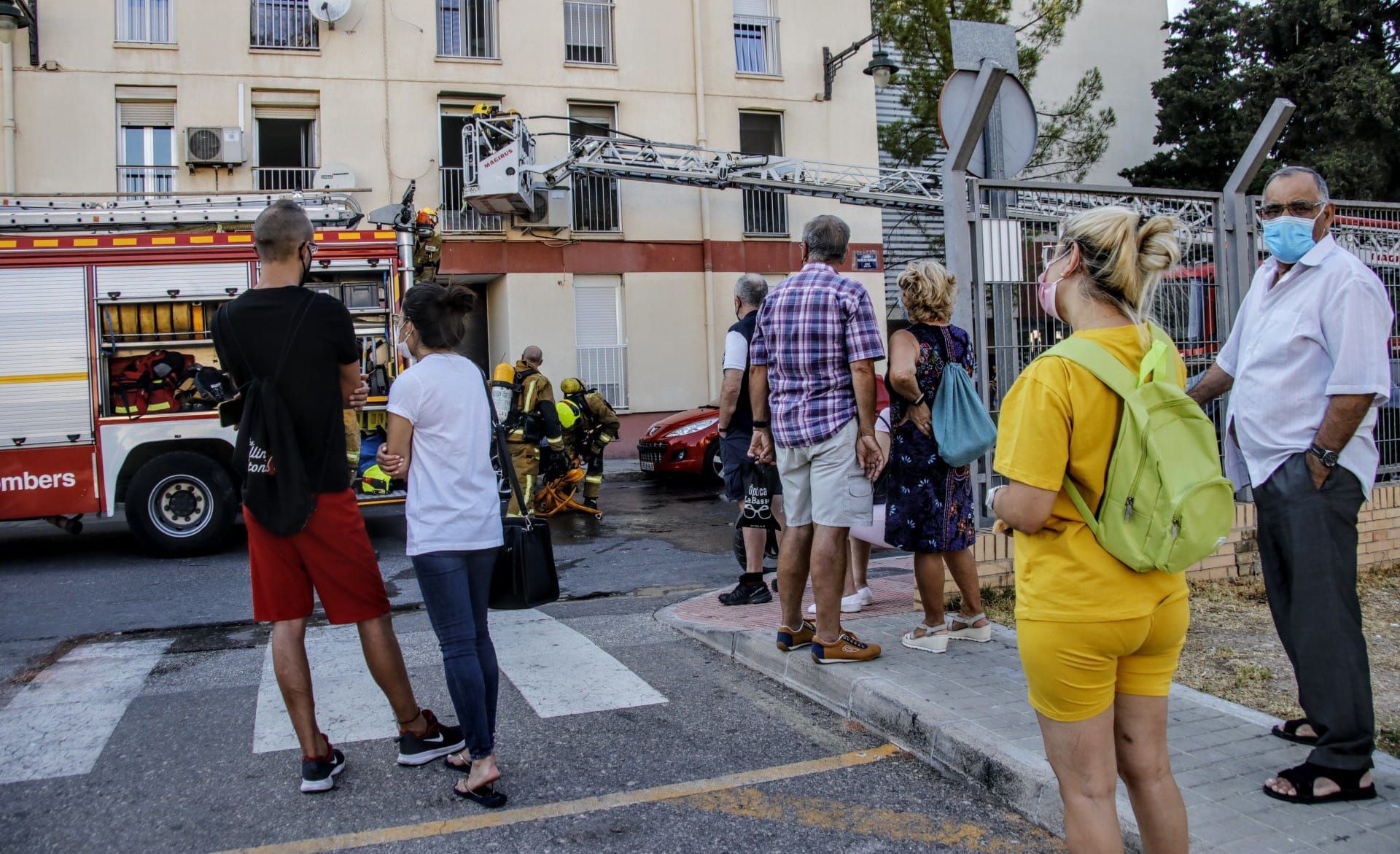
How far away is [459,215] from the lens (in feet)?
60.8

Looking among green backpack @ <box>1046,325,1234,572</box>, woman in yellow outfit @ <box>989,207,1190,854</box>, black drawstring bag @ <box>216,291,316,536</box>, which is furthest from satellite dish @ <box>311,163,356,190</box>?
green backpack @ <box>1046,325,1234,572</box>

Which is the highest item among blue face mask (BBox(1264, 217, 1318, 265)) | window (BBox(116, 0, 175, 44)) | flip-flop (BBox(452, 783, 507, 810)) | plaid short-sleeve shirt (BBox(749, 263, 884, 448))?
window (BBox(116, 0, 175, 44))

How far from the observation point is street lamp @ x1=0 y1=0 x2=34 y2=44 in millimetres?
14945

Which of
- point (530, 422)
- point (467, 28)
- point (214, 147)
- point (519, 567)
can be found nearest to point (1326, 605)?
point (519, 567)

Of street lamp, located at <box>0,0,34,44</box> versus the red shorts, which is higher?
street lamp, located at <box>0,0,34,44</box>

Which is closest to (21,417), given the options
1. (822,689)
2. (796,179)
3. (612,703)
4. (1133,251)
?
(612,703)

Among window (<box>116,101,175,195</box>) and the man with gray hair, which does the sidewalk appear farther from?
window (<box>116,101,175,195</box>)

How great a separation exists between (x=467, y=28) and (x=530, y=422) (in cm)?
1097

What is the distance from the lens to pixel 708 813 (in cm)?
344

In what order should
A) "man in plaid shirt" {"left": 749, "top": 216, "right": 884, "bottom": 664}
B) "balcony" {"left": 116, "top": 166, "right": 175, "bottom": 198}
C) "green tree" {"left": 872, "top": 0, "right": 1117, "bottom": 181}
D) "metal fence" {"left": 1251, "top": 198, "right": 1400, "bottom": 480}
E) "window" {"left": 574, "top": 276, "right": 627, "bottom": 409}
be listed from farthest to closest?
"green tree" {"left": 872, "top": 0, "right": 1117, "bottom": 181}
"window" {"left": 574, "top": 276, "right": 627, "bottom": 409}
"balcony" {"left": 116, "top": 166, "right": 175, "bottom": 198}
"metal fence" {"left": 1251, "top": 198, "right": 1400, "bottom": 480}
"man in plaid shirt" {"left": 749, "top": 216, "right": 884, "bottom": 664}

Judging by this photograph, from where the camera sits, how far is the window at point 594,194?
756 inches

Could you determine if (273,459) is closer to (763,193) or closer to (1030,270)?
(1030,270)

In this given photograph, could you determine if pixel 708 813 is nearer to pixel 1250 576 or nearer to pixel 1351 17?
pixel 1250 576

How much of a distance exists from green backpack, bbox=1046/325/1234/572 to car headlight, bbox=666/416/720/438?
11.9 meters
